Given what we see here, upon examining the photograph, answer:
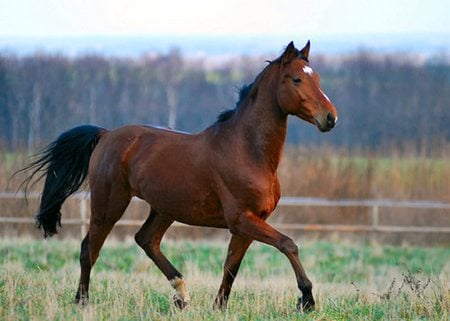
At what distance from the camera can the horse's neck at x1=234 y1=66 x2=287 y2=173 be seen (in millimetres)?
8078

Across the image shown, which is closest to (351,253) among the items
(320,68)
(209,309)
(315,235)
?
(315,235)

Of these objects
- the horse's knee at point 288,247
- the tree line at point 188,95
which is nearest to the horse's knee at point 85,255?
the horse's knee at point 288,247

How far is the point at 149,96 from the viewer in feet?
118

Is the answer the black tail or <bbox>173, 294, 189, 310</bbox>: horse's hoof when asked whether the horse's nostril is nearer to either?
<bbox>173, 294, 189, 310</bbox>: horse's hoof

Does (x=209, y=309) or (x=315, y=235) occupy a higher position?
(x=209, y=309)

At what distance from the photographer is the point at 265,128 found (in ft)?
A: 26.6

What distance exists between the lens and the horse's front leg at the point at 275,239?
759cm

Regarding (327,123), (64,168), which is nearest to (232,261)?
(327,123)

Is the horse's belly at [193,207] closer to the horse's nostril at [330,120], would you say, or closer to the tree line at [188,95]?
the horse's nostril at [330,120]

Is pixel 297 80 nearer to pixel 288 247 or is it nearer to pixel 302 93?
pixel 302 93

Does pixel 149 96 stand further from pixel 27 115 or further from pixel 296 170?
pixel 296 170

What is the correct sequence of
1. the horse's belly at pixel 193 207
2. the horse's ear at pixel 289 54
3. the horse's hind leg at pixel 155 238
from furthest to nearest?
the horse's hind leg at pixel 155 238 → the horse's belly at pixel 193 207 → the horse's ear at pixel 289 54

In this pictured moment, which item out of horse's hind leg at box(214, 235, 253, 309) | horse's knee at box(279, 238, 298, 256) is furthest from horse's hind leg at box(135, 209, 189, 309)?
horse's knee at box(279, 238, 298, 256)

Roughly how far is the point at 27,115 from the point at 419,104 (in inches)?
640
